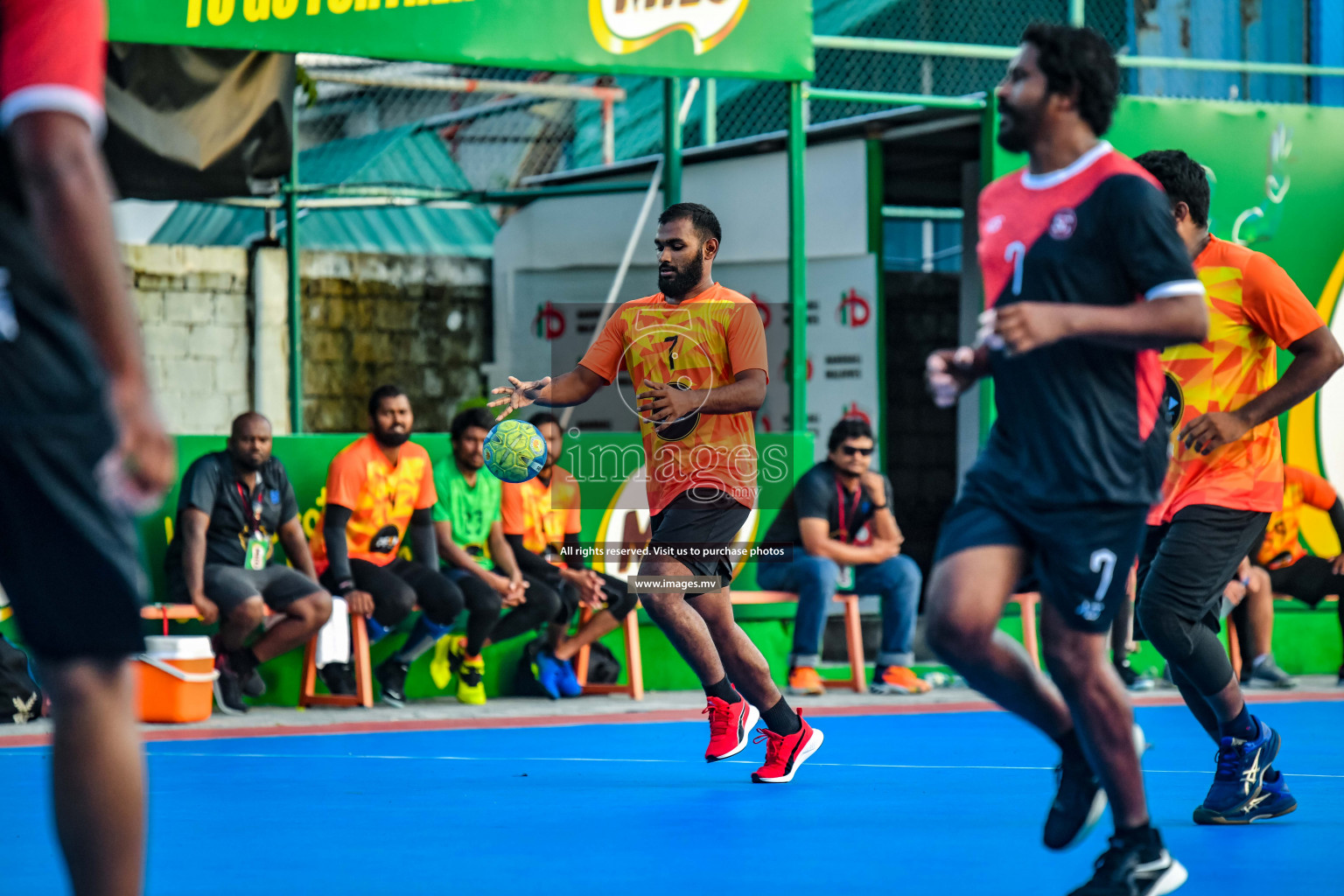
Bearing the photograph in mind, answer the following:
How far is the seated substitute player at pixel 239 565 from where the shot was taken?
920 centimetres

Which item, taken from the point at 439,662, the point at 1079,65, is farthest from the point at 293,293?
the point at 1079,65

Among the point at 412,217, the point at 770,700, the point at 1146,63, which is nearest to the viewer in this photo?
the point at 770,700

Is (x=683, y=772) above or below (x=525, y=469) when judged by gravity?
below

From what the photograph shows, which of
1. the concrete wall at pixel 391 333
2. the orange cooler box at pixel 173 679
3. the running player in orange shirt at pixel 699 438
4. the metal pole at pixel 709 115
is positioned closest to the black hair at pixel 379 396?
the orange cooler box at pixel 173 679

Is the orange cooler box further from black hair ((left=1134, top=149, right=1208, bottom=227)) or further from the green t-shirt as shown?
black hair ((left=1134, top=149, right=1208, bottom=227))

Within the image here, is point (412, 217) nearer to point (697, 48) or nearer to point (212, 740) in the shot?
point (697, 48)

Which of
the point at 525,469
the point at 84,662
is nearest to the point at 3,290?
the point at 84,662

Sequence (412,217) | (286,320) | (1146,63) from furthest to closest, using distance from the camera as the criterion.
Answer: (412,217), (286,320), (1146,63)

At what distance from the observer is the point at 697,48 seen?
1015cm

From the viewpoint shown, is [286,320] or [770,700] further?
[286,320]

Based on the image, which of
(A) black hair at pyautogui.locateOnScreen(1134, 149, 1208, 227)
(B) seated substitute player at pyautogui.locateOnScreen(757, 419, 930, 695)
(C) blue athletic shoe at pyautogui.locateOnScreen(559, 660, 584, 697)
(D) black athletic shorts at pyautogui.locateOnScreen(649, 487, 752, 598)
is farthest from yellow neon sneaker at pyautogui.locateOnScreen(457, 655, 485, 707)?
(A) black hair at pyautogui.locateOnScreen(1134, 149, 1208, 227)

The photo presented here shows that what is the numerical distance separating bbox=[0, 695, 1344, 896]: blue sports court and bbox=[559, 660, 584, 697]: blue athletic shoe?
1.91 meters

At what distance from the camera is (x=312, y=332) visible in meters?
13.4

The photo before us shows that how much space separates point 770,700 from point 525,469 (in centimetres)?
208
